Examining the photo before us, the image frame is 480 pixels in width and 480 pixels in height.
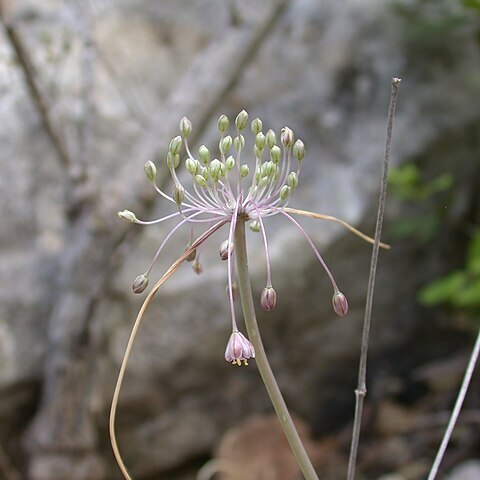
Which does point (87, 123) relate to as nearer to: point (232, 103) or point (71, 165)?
point (71, 165)

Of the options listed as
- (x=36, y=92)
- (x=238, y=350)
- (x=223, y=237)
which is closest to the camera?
(x=238, y=350)

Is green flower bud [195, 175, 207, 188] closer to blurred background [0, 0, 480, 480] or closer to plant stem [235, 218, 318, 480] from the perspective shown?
plant stem [235, 218, 318, 480]

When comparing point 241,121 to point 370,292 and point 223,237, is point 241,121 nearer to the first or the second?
point 370,292

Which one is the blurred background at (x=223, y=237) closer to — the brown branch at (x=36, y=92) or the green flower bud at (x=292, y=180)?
the brown branch at (x=36, y=92)

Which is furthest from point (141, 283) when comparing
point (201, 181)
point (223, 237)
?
point (223, 237)

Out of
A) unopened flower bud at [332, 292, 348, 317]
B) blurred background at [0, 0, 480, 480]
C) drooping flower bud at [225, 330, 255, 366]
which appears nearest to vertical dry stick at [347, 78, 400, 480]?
unopened flower bud at [332, 292, 348, 317]

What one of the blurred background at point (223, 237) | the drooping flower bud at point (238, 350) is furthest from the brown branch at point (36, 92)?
the drooping flower bud at point (238, 350)

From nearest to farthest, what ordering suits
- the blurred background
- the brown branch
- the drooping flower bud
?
1. the drooping flower bud
2. the brown branch
3. the blurred background
